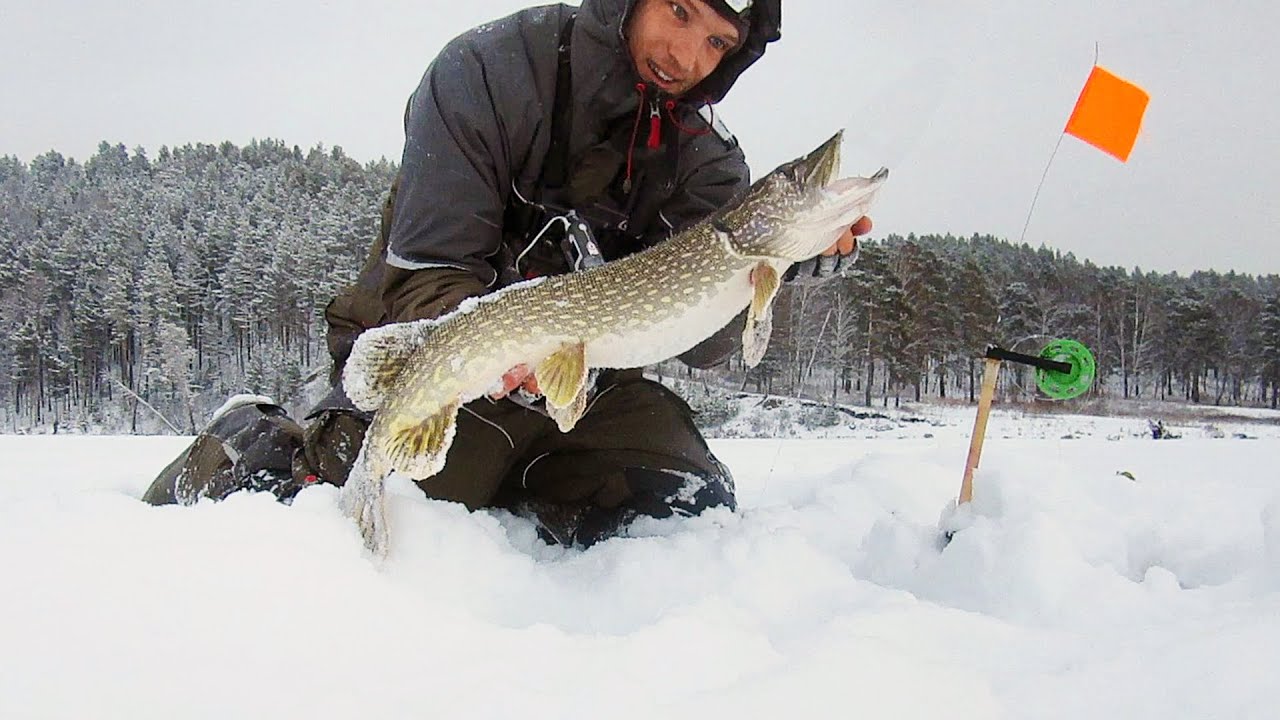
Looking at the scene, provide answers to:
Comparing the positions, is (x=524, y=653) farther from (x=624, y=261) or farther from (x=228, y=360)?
(x=228, y=360)

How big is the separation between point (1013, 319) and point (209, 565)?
40.6 meters

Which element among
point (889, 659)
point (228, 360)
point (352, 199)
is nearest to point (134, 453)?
point (889, 659)

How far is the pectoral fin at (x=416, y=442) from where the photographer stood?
6.12ft

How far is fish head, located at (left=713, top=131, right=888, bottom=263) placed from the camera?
2.00 meters

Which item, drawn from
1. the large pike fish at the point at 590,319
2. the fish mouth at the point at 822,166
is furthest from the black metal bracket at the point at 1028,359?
the fish mouth at the point at 822,166

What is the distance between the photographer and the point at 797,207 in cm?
201

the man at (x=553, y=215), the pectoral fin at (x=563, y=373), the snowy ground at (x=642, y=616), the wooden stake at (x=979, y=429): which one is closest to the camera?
the snowy ground at (x=642, y=616)

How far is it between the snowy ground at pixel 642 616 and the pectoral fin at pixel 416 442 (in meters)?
0.15

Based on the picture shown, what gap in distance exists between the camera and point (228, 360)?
47688 millimetres

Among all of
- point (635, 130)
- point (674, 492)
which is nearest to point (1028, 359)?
point (674, 492)

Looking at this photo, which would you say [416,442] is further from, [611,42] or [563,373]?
[611,42]

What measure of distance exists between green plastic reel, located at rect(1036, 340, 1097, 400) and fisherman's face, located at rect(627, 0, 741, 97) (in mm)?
1496

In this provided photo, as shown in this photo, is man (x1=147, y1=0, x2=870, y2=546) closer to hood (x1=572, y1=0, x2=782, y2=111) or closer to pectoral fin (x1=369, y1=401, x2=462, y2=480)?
→ hood (x1=572, y1=0, x2=782, y2=111)

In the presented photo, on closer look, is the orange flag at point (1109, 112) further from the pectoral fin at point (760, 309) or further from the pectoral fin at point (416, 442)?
the pectoral fin at point (416, 442)
